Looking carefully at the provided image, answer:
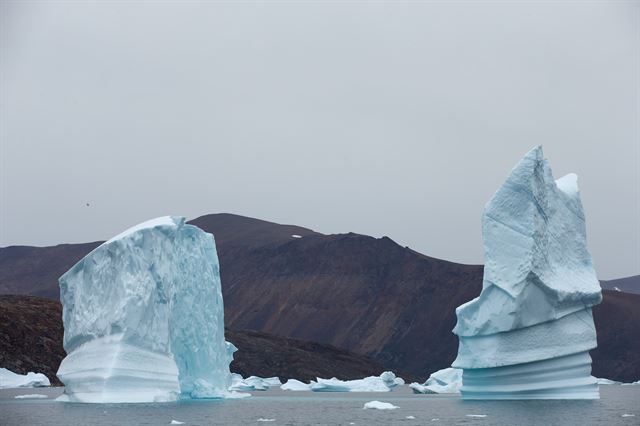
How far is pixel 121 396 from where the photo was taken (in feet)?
107

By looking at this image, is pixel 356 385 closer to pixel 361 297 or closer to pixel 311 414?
pixel 311 414

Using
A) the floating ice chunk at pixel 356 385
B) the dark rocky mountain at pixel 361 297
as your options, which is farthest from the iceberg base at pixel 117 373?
the dark rocky mountain at pixel 361 297

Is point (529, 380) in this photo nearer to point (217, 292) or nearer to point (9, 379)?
point (217, 292)

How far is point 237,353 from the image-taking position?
8788 cm

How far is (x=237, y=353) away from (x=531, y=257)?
5529 cm

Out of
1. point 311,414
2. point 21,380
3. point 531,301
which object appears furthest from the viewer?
point 21,380

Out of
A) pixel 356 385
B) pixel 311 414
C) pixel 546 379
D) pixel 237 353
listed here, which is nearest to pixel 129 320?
pixel 311 414

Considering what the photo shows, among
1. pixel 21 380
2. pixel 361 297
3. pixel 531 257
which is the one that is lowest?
pixel 21 380

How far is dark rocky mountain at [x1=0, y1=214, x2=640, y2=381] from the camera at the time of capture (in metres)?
118

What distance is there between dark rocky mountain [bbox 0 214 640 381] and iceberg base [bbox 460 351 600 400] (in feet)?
248

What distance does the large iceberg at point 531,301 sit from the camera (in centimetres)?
3553

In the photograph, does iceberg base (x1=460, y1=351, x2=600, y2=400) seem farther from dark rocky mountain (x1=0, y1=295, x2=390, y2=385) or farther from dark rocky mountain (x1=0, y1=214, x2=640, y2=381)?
dark rocky mountain (x1=0, y1=214, x2=640, y2=381)

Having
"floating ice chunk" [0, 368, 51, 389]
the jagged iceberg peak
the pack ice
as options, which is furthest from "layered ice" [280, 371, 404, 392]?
the jagged iceberg peak

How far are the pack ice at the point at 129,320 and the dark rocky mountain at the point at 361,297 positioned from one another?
267 feet
